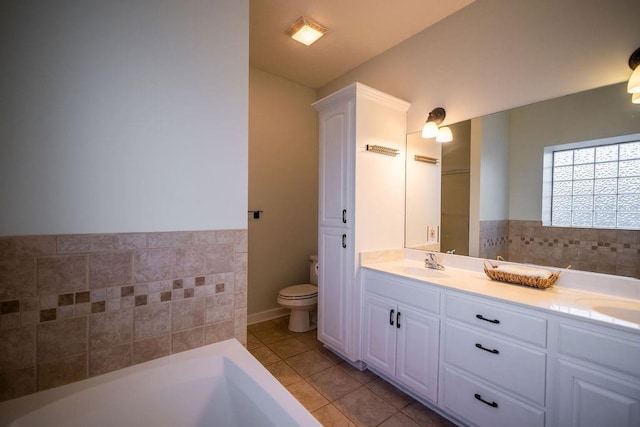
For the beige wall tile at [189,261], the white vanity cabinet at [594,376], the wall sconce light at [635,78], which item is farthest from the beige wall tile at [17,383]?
the wall sconce light at [635,78]

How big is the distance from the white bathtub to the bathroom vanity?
103 centimetres

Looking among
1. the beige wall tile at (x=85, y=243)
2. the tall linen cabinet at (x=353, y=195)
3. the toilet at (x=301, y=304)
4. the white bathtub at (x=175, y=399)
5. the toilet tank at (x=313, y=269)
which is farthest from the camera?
the toilet tank at (x=313, y=269)

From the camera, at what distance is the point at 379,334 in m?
1.94

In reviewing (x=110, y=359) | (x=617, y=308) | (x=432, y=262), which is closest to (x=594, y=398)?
(x=617, y=308)

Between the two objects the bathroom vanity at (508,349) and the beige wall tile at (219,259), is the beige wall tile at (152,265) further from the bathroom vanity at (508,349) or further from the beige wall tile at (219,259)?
the bathroom vanity at (508,349)

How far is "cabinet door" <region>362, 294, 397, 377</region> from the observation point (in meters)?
1.85

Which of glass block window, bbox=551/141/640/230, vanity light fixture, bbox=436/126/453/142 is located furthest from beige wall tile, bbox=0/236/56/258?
glass block window, bbox=551/141/640/230

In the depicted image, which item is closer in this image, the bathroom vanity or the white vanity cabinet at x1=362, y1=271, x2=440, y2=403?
the bathroom vanity

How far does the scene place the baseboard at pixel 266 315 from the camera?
9.51 ft

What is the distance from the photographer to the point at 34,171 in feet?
3.14

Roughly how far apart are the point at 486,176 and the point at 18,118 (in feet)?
8.23

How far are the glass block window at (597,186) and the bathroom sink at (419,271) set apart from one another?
0.76m

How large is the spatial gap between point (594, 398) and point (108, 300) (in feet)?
6.63

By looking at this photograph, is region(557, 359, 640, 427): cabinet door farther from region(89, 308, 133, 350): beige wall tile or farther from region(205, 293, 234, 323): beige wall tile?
region(89, 308, 133, 350): beige wall tile
